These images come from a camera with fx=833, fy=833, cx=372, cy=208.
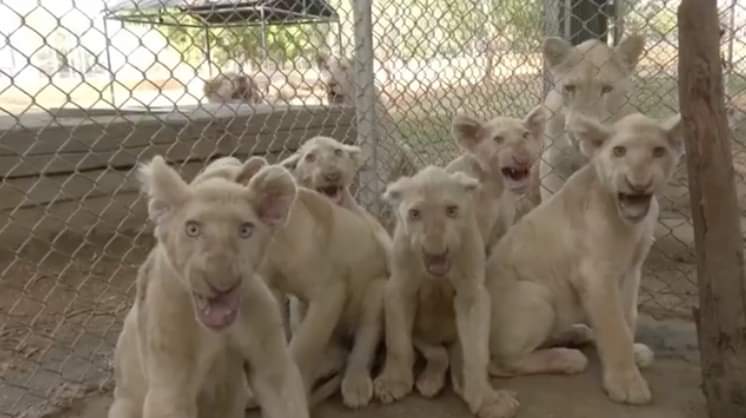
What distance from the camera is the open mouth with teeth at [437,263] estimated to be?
3.30 meters

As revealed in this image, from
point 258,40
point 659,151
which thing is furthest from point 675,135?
point 258,40

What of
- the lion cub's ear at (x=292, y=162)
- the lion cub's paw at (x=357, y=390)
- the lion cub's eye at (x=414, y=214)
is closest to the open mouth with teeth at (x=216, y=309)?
the lion cub's eye at (x=414, y=214)

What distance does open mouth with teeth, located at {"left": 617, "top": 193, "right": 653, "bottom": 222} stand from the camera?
3.49 metres

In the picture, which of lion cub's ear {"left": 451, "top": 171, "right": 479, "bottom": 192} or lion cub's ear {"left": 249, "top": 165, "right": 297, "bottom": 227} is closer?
lion cub's ear {"left": 249, "top": 165, "right": 297, "bottom": 227}

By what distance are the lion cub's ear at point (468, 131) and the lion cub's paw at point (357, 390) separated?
1.49 m

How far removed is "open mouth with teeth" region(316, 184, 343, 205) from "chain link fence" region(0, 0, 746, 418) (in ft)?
3.40

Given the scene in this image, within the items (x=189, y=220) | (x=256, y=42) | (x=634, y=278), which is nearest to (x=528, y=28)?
(x=256, y=42)

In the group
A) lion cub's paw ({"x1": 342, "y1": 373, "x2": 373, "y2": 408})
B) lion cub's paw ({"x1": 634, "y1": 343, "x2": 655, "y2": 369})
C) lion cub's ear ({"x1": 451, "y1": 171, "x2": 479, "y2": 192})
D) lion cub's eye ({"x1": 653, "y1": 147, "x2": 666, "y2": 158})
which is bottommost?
lion cub's paw ({"x1": 342, "y1": 373, "x2": 373, "y2": 408})

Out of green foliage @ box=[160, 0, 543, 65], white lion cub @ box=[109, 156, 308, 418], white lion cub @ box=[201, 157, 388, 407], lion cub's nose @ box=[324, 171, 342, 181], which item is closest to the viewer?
white lion cub @ box=[109, 156, 308, 418]

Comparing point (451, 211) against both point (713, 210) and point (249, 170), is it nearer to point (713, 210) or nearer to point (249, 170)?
point (249, 170)

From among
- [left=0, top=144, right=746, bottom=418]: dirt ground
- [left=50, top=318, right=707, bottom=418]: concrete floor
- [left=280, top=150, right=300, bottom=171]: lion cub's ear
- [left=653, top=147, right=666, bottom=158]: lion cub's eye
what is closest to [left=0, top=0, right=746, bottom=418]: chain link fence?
[left=0, top=144, right=746, bottom=418]: dirt ground

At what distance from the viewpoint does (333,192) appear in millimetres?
4367

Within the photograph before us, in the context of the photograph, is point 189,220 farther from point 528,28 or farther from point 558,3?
point 528,28

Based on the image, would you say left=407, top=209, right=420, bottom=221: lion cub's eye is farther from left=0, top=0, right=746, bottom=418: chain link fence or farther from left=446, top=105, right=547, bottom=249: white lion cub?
left=0, top=0, right=746, bottom=418: chain link fence
